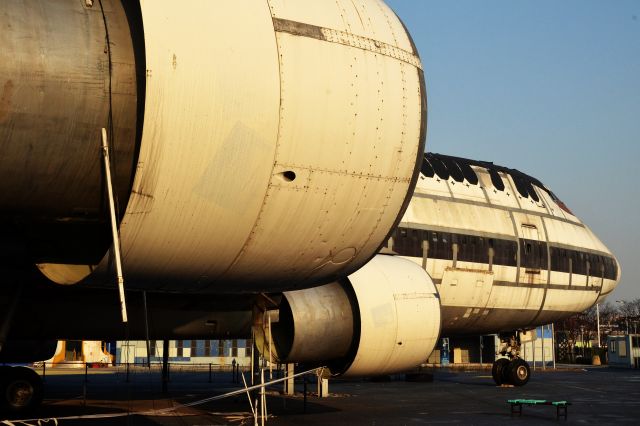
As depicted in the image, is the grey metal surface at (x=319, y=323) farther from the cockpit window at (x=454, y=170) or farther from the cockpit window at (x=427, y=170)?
the cockpit window at (x=454, y=170)

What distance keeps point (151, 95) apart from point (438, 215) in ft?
69.1

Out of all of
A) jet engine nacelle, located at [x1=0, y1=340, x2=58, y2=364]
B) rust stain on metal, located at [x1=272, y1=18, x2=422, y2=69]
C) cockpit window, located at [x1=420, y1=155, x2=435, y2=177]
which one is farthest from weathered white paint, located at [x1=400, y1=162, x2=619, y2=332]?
rust stain on metal, located at [x1=272, y1=18, x2=422, y2=69]

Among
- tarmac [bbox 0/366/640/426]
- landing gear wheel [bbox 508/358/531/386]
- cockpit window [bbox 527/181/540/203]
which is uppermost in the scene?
cockpit window [bbox 527/181/540/203]

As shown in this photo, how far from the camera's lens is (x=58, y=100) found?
829cm

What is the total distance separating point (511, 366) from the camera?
34281 mm

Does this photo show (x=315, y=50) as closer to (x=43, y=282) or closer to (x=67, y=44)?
(x=67, y=44)

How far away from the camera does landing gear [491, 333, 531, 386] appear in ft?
110

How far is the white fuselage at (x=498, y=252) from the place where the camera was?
28.1m

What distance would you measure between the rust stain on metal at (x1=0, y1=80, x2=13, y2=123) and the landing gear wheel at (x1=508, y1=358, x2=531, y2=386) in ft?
96.9

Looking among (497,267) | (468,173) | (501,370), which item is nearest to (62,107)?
(497,267)

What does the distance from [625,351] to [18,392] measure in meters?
69.1

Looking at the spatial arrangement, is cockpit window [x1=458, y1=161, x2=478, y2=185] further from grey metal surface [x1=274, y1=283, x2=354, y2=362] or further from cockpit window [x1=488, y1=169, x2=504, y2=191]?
grey metal surface [x1=274, y1=283, x2=354, y2=362]

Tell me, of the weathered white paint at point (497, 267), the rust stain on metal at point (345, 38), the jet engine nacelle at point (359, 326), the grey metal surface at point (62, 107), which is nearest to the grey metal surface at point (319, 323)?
the jet engine nacelle at point (359, 326)

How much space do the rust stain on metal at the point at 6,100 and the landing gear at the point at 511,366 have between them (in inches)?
1116
